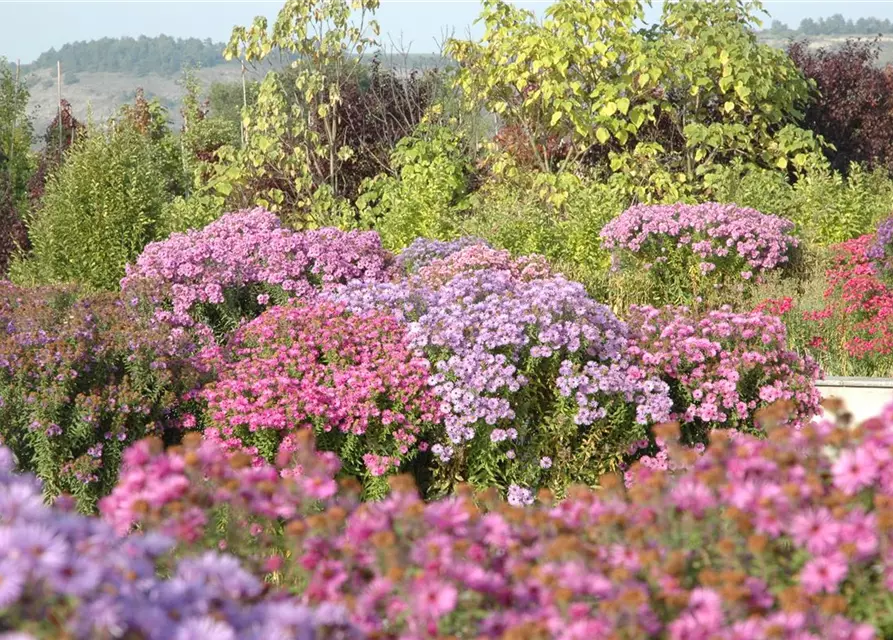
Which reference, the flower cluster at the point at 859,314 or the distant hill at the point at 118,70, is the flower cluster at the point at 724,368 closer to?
the flower cluster at the point at 859,314

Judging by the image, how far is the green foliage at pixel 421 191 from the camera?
8844 millimetres

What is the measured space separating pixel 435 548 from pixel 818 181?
8840 millimetres

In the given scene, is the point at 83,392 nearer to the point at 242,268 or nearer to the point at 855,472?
the point at 242,268

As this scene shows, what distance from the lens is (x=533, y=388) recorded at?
4.97 metres

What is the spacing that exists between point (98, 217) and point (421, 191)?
2.57 m

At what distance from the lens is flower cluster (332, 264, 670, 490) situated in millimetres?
4750

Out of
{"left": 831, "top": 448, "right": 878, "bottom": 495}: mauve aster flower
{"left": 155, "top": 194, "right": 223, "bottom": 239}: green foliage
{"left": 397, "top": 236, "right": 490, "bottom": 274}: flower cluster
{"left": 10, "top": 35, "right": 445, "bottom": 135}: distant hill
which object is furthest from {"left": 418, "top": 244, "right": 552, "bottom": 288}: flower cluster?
{"left": 10, "top": 35, "right": 445, "bottom": 135}: distant hill

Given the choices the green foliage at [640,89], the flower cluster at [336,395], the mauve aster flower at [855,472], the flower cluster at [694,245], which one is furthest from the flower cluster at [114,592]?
the green foliage at [640,89]

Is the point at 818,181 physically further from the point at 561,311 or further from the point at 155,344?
the point at 155,344

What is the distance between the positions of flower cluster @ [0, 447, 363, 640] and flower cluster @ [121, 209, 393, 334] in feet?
15.4

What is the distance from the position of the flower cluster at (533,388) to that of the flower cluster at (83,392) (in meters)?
1.21

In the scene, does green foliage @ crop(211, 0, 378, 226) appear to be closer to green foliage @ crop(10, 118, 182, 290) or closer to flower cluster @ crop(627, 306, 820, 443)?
green foliage @ crop(10, 118, 182, 290)

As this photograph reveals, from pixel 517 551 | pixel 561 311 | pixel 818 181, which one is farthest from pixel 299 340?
pixel 818 181

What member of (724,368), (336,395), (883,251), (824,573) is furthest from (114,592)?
(883,251)
